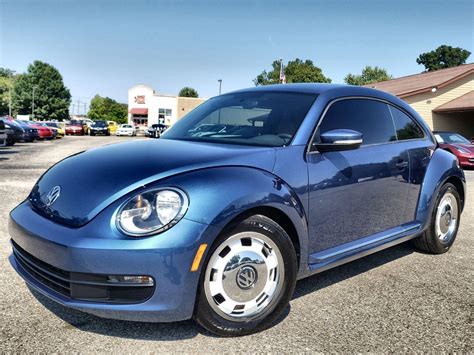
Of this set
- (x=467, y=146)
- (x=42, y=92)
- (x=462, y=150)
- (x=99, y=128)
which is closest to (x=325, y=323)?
(x=462, y=150)

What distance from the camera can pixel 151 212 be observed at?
232 centimetres

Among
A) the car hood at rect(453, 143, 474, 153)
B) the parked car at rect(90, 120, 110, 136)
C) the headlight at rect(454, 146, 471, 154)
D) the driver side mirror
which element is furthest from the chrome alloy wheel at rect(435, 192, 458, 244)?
the parked car at rect(90, 120, 110, 136)

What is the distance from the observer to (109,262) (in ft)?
7.36

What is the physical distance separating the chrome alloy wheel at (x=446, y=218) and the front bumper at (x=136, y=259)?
2900 millimetres

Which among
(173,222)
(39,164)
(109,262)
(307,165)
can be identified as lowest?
(39,164)

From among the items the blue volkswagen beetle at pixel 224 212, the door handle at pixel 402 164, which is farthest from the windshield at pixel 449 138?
the blue volkswagen beetle at pixel 224 212

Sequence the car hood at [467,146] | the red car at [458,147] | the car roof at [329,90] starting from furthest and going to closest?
the car hood at [467,146], the red car at [458,147], the car roof at [329,90]

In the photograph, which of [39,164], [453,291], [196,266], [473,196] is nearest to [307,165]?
[196,266]

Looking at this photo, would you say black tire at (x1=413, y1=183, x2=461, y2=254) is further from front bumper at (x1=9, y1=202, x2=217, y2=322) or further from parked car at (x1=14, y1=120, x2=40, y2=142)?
parked car at (x1=14, y1=120, x2=40, y2=142)

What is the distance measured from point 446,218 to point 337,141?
7.14 feet

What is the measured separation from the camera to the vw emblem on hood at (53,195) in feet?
8.63

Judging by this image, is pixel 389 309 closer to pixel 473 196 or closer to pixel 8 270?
pixel 8 270

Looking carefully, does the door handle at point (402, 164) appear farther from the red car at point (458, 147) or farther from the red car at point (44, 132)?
the red car at point (44, 132)

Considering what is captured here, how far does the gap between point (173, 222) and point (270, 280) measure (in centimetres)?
77
